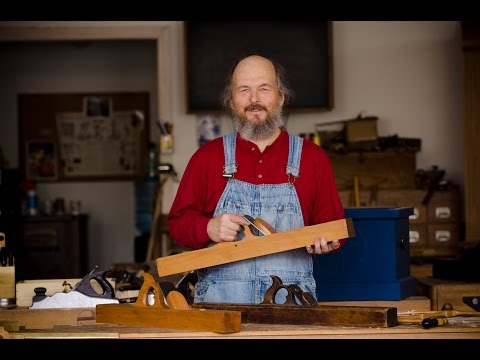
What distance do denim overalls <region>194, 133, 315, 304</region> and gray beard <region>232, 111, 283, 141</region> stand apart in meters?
0.10

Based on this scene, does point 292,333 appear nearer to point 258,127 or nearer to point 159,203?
point 258,127

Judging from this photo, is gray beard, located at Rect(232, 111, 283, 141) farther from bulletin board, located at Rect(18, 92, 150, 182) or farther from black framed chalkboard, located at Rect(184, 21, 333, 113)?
bulletin board, located at Rect(18, 92, 150, 182)

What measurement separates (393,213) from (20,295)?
6.09 ft

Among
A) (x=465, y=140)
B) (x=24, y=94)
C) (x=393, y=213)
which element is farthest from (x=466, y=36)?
(x=24, y=94)

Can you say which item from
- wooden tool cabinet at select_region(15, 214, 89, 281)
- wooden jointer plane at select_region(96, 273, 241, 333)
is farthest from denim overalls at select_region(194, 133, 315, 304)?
wooden tool cabinet at select_region(15, 214, 89, 281)

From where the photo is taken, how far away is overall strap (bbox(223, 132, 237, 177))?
13.3 feet

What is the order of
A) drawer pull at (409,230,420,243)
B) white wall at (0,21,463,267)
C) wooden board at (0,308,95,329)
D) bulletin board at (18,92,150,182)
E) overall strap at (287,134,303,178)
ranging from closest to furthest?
1. overall strap at (287,134,303,178)
2. wooden board at (0,308,95,329)
3. drawer pull at (409,230,420,243)
4. white wall at (0,21,463,267)
5. bulletin board at (18,92,150,182)

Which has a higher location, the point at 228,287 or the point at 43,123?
the point at 43,123

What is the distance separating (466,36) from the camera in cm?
709

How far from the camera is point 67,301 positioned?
4.24 metres

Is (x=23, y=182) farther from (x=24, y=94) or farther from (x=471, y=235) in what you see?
(x=471, y=235)

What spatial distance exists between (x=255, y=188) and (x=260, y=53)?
3.63m

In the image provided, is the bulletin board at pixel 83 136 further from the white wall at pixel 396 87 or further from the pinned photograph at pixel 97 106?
the white wall at pixel 396 87
